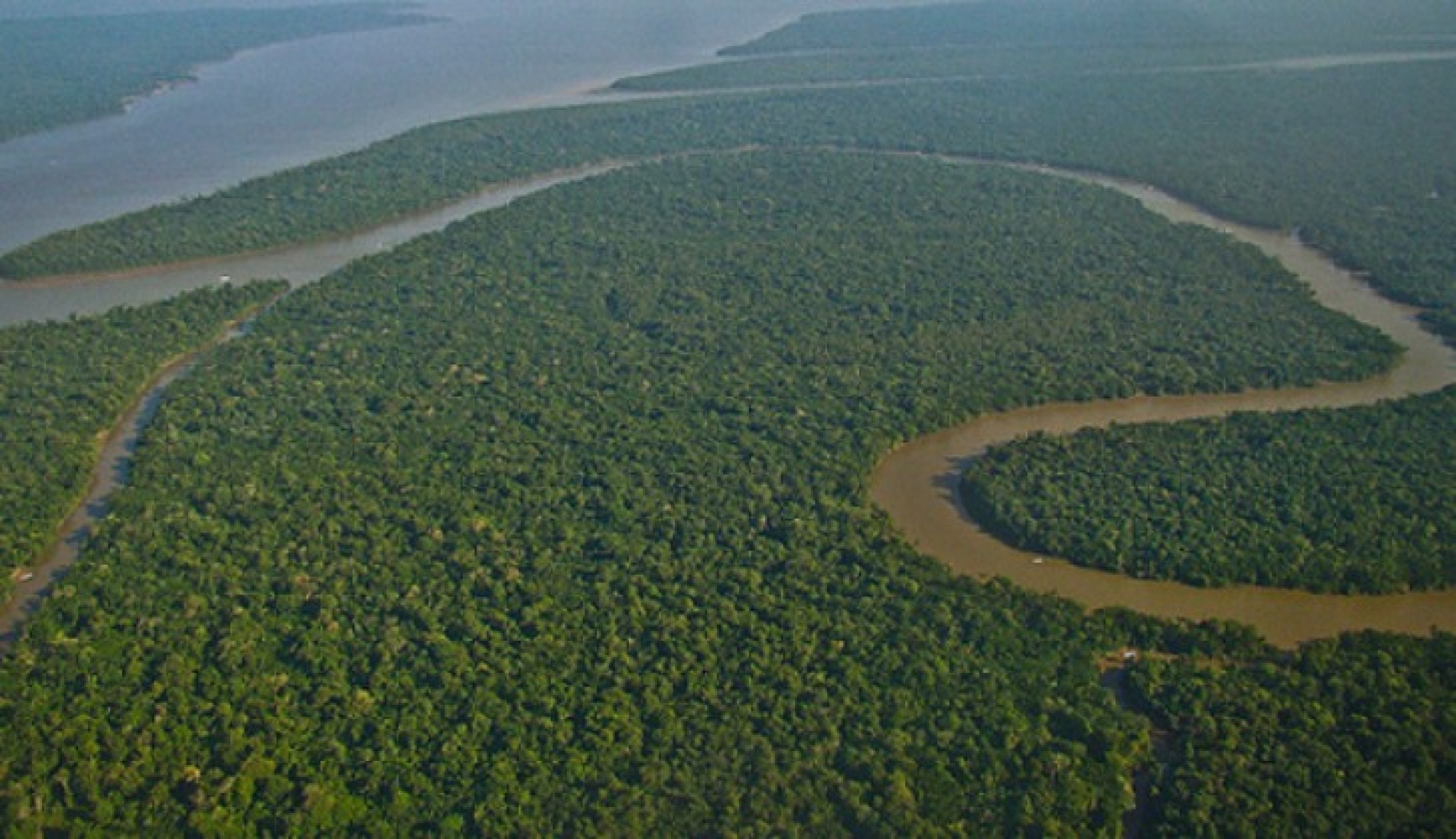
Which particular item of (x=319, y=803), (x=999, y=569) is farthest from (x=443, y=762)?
(x=999, y=569)

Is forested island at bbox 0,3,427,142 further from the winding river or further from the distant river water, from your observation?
the winding river

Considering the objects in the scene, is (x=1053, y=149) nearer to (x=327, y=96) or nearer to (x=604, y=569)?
(x=604, y=569)

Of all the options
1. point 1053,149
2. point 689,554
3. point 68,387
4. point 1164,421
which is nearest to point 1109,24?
point 1053,149

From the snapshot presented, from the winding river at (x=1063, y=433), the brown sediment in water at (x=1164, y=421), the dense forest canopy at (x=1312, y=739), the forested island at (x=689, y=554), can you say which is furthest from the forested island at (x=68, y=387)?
the dense forest canopy at (x=1312, y=739)

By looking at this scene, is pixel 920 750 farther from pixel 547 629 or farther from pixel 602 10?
pixel 602 10

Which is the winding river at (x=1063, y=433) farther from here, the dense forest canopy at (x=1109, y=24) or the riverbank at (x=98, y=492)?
the dense forest canopy at (x=1109, y=24)
